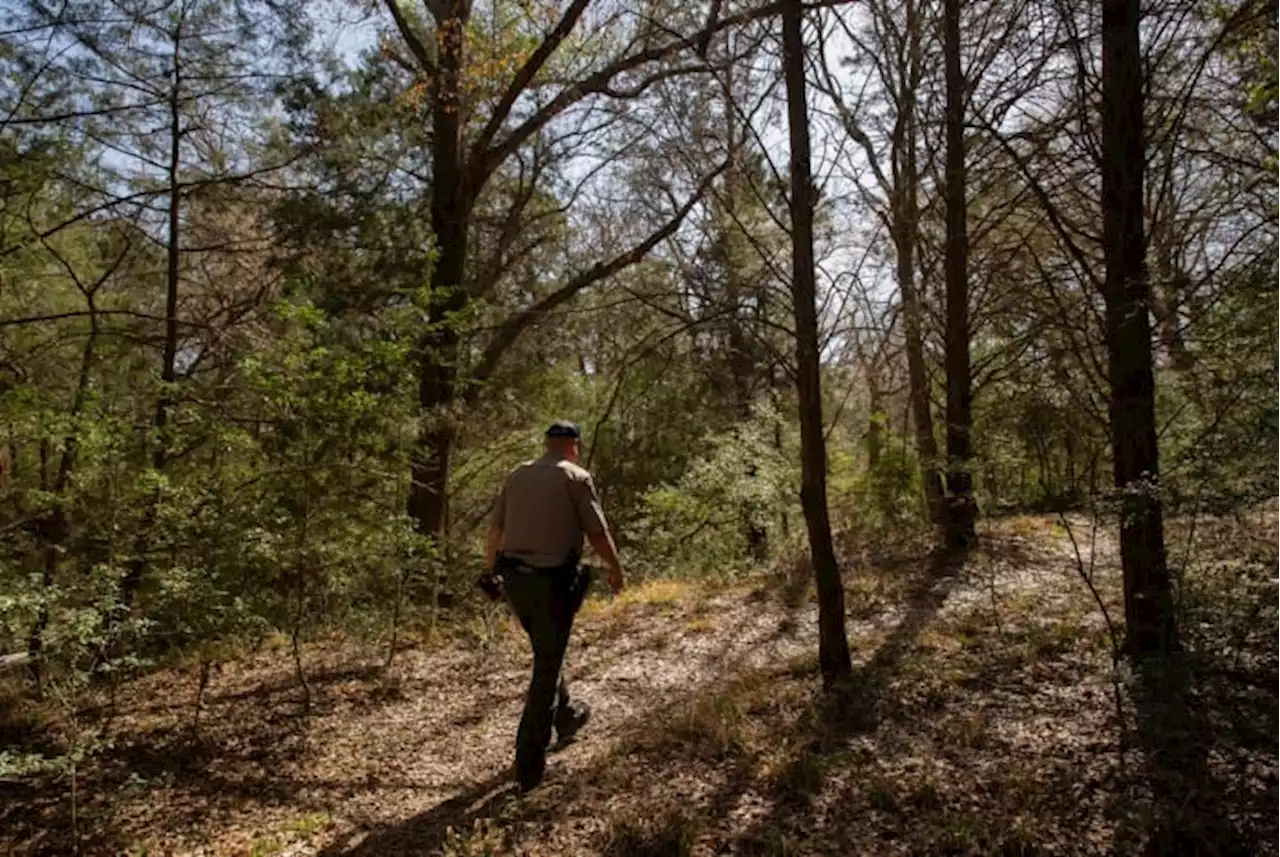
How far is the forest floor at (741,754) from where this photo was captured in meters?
3.61

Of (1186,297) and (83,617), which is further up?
(1186,297)

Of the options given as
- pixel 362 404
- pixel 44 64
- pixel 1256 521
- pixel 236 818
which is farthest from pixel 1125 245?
pixel 44 64

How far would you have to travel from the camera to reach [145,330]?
27.9 feet

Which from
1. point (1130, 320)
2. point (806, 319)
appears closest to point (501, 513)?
point (806, 319)

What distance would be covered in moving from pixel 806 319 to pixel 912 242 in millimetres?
5053

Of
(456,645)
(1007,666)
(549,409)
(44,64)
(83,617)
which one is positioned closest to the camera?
(83,617)

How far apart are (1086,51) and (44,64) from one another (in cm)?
784

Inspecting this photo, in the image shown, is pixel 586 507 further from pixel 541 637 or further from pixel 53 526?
pixel 53 526

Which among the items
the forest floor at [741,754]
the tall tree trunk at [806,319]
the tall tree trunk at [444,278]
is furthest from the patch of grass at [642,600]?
the tall tree trunk at [806,319]

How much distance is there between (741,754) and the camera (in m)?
4.53

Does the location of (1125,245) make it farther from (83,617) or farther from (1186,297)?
(83,617)

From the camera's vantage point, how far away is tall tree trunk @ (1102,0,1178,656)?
4.64 metres

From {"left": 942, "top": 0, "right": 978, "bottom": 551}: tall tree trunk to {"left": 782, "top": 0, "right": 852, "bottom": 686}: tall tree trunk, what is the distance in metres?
3.44

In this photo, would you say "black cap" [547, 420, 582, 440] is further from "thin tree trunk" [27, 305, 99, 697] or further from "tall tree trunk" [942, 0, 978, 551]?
"tall tree trunk" [942, 0, 978, 551]
